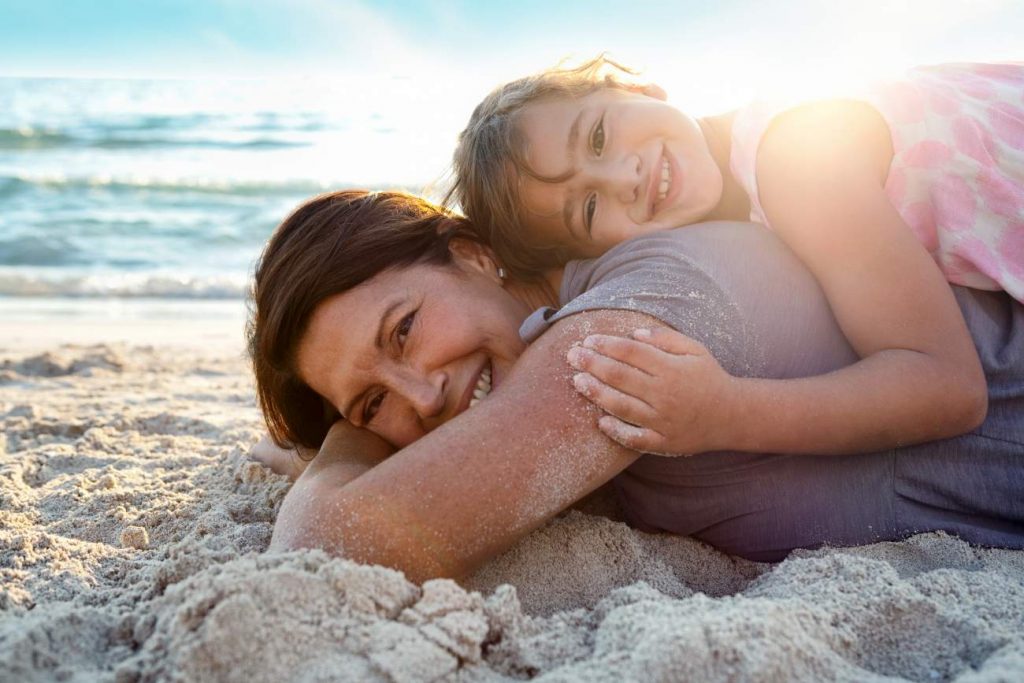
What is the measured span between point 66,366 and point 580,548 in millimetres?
3819

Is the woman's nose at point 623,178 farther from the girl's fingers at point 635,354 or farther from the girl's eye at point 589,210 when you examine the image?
the girl's fingers at point 635,354

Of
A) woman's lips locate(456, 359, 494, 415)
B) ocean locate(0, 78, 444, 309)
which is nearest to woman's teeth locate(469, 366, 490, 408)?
woman's lips locate(456, 359, 494, 415)

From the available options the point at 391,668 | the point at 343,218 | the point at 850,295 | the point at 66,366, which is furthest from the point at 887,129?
the point at 66,366

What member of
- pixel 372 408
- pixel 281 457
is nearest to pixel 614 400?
pixel 372 408

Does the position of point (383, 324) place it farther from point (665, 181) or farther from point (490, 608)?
point (665, 181)

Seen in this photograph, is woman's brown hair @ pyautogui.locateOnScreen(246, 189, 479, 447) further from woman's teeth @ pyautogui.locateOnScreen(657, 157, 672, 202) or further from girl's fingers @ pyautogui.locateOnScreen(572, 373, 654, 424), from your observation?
girl's fingers @ pyautogui.locateOnScreen(572, 373, 654, 424)

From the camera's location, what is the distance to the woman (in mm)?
1737

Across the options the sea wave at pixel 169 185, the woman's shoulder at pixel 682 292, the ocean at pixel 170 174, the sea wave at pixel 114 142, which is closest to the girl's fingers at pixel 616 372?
the woman's shoulder at pixel 682 292

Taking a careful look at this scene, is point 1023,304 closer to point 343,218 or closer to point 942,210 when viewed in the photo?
point 942,210

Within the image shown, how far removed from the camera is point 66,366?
4902mm

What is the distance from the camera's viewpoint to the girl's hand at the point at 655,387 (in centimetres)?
174

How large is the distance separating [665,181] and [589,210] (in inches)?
9.1

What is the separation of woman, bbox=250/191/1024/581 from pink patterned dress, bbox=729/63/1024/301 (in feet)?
0.37

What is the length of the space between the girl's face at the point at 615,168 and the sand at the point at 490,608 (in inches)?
31.6
